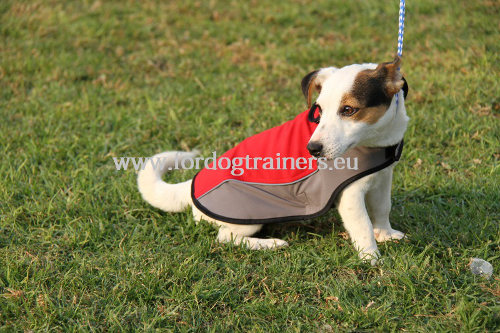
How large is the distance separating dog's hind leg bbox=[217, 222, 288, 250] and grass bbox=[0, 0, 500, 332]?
0.08 m

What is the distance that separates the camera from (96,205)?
3.94 m

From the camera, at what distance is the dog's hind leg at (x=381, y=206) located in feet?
10.8

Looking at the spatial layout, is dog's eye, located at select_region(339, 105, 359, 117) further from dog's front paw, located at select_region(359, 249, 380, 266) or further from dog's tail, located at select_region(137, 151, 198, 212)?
dog's tail, located at select_region(137, 151, 198, 212)

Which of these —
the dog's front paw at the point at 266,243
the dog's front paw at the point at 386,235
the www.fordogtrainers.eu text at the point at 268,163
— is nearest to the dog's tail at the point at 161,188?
the www.fordogtrainers.eu text at the point at 268,163

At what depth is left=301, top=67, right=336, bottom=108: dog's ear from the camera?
309 centimetres

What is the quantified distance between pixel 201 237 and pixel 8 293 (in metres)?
1.26

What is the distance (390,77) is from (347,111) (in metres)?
0.31

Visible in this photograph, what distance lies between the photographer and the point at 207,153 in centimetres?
469

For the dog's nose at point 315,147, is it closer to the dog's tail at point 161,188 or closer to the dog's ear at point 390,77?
the dog's ear at point 390,77

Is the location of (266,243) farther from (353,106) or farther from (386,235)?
(353,106)

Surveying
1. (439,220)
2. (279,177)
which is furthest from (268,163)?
(439,220)

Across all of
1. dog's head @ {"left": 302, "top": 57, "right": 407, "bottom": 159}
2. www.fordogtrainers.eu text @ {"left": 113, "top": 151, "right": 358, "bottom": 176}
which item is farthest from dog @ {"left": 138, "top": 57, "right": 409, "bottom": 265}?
www.fordogtrainers.eu text @ {"left": 113, "top": 151, "right": 358, "bottom": 176}

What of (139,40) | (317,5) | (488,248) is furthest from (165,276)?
(317,5)

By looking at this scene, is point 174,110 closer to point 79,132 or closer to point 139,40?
point 79,132
